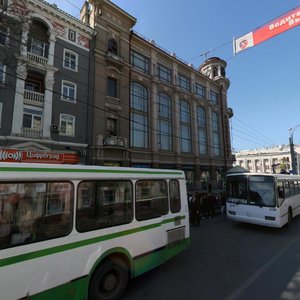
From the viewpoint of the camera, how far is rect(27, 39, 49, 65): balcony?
18.2m

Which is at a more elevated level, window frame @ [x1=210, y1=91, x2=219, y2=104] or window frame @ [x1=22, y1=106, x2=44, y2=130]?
window frame @ [x1=210, y1=91, x2=219, y2=104]

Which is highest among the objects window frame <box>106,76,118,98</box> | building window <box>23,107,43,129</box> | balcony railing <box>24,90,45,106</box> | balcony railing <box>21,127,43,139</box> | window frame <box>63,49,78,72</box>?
window frame <box>63,49,78,72</box>

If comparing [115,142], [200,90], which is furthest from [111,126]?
[200,90]

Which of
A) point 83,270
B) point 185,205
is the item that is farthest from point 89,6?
point 83,270

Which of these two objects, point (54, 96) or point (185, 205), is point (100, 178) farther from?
point (54, 96)

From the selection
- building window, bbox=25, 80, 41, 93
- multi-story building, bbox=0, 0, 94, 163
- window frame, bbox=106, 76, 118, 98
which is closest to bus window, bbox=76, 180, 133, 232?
multi-story building, bbox=0, 0, 94, 163

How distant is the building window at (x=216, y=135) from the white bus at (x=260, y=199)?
25853mm

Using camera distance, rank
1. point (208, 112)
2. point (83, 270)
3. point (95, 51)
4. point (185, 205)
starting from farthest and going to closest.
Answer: point (208, 112)
point (95, 51)
point (185, 205)
point (83, 270)

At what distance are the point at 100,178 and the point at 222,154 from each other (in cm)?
3639

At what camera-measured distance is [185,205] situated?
693cm

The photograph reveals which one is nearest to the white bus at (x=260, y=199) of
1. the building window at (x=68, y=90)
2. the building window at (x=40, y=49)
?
the building window at (x=68, y=90)

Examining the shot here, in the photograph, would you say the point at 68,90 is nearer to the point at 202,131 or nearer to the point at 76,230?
the point at 76,230

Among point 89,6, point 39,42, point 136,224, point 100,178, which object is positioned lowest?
point 136,224

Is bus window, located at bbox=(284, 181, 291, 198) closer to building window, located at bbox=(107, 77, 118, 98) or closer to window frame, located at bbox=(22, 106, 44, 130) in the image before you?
window frame, located at bbox=(22, 106, 44, 130)
